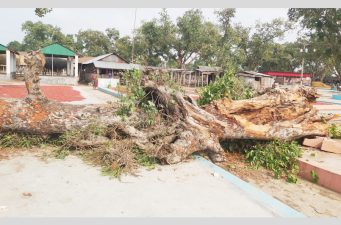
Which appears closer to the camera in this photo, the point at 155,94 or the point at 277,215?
the point at 277,215

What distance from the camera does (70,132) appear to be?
5.49 metres

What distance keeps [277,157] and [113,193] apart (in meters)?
3.55

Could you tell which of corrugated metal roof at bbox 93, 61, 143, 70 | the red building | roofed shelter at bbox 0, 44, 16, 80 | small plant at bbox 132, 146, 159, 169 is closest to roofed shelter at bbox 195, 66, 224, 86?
corrugated metal roof at bbox 93, 61, 143, 70

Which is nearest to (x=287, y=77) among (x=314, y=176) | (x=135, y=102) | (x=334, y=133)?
(x=334, y=133)

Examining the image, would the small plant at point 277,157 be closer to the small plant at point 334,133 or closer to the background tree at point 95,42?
the small plant at point 334,133

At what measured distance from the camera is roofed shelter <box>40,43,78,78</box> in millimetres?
32594

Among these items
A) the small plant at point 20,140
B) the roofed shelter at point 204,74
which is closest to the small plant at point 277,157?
the small plant at point 20,140

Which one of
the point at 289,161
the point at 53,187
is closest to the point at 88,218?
the point at 53,187

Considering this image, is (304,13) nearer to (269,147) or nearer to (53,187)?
(269,147)

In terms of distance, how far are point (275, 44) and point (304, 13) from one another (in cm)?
4555

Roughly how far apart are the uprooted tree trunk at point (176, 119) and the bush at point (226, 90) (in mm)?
849

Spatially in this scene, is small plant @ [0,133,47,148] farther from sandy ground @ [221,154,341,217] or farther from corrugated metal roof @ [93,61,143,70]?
corrugated metal roof @ [93,61,143,70]

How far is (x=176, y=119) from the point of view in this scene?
5.56 m

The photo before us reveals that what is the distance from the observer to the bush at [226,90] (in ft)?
22.9
